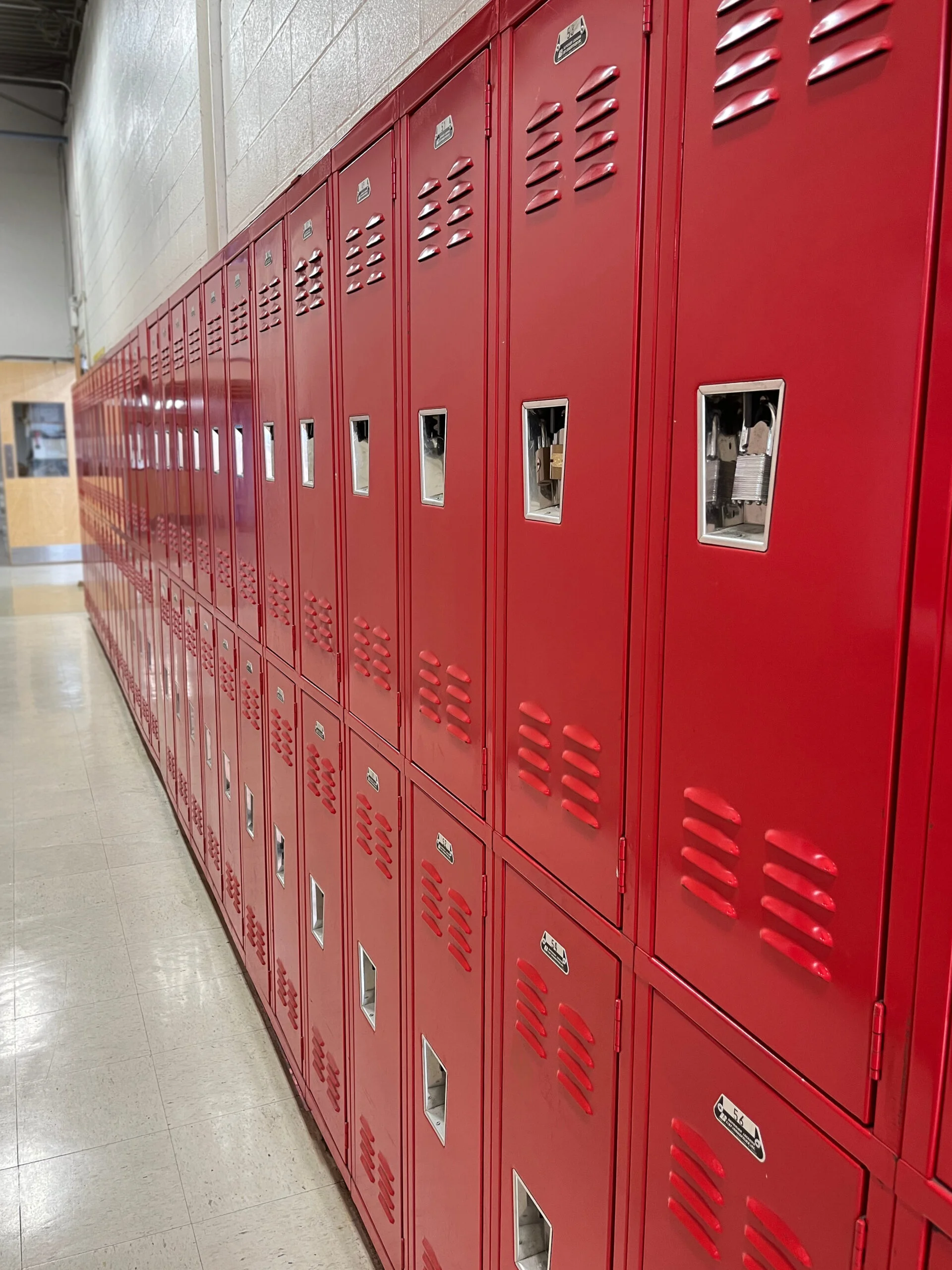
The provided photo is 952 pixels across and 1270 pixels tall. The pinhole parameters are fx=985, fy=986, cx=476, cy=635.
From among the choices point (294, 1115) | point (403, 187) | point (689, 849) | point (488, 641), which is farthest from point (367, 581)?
point (294, 1115)

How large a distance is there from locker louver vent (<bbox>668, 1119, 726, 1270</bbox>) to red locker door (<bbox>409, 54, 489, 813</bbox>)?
24.9 inches

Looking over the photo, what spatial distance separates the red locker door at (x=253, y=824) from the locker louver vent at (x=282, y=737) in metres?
0.18

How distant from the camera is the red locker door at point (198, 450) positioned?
3.92 metres

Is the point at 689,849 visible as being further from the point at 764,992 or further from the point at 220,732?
the point at 220,732

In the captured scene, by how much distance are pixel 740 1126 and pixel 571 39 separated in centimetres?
130

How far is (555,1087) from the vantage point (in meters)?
1.47

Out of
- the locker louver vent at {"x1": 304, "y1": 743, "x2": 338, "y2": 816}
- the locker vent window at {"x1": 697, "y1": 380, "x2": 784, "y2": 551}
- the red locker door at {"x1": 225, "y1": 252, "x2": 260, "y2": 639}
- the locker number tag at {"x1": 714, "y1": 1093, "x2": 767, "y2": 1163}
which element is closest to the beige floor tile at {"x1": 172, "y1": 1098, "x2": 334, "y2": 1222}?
the locker louver vent at {"x1": 304, "y1": 743, "x2": 338, "y2": 816}

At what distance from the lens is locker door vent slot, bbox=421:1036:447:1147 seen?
77.5 inches

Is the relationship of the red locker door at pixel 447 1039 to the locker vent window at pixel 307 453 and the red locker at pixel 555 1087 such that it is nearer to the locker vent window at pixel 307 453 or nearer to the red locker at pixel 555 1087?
the red locker at pixel 555 1087

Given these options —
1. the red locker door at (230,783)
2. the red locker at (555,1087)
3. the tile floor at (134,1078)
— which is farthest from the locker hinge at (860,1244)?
the red locker door at (230,783)

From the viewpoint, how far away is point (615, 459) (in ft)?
3.89

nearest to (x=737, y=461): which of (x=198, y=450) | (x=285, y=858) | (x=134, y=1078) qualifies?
(x=285, y=858)

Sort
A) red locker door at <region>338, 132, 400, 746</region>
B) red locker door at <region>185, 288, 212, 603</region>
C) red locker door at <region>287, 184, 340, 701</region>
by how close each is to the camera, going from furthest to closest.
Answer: red locker door at <region>185, 288, 212, 603</region>
red locker door at <region>287, 184, 340, 701</region>
red locker door at <region>338, 132, 400, 746</region>

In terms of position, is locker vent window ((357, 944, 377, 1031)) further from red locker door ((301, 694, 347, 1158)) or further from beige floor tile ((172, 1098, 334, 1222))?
beige floor tile ((172, 1098, 334, 1222))
